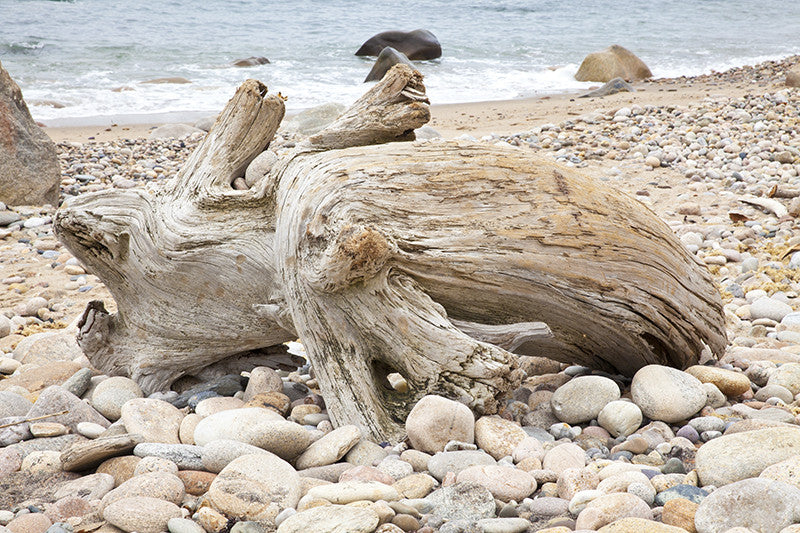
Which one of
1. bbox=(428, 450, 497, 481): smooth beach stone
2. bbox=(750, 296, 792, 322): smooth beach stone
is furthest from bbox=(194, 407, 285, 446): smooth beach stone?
bbox=(750, 296, 792, 322): smooth beach stone

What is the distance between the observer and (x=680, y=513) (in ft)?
7.54

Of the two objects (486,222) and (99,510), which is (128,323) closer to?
(99,510)

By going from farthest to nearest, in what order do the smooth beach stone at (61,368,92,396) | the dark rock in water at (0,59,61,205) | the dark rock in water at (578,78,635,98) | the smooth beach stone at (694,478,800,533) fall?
the dark rock in water at (578,78,635,98)
the dark rock in water at (0,59,61,205)
the smooth beach stone at (61,368,92,396)
the smooth beach stone at (694,478,800,533)

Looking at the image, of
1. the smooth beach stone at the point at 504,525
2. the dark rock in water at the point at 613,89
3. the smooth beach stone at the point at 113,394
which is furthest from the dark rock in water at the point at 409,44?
the smooth beach stone at the point at 504,525

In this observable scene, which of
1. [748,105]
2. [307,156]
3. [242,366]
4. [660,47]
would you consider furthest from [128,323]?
[660,47]

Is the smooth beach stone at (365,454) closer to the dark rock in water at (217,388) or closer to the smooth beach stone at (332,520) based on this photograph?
the smooth beach stone at (332,520)

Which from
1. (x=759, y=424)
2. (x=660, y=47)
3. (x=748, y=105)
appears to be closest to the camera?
(x=759, y=424)

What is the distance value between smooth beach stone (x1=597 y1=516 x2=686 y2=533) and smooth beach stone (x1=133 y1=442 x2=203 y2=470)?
162cm

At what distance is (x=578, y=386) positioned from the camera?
11.3 feet

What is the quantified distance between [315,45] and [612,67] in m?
9.85

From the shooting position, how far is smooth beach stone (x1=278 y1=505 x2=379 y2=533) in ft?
7.36

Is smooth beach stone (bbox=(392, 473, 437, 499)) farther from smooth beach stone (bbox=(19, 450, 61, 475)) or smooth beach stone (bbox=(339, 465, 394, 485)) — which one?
smooth beach stone (bbox=(19, 450, 61, 475))

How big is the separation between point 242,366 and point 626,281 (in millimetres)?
2265

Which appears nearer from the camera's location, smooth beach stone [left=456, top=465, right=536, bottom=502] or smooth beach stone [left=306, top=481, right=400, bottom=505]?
smooth beach stone [left=306, top=481, right=400, bottom=505]
